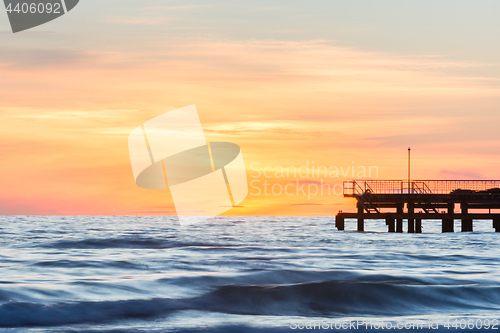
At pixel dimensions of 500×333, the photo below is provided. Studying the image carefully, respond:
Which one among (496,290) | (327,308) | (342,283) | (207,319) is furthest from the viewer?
(342,283)

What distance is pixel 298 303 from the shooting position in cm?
1731

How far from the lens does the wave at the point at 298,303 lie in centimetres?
1488

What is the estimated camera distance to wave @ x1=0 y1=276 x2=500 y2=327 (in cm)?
1488

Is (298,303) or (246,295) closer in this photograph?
(298,303)

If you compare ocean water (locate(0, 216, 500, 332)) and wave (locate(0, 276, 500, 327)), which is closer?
ocean water (locate(0, 216, 500, 332))

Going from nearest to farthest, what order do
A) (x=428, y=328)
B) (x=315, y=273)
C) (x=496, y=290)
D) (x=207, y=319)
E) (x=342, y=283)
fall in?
(x=428, y=328) → (x=207, y=319) → (x=496, y=290) → (x=342, y=283) → (x=315, y=273)

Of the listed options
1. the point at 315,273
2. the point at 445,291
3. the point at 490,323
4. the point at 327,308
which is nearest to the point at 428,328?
the point at 490,323

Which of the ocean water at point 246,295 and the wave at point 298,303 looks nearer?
the ocean water at point 246,295

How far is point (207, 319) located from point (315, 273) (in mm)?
8873

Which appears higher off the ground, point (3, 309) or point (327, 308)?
point (3, 309)

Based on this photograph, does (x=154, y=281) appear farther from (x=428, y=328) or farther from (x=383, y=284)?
(x=428, y=328)

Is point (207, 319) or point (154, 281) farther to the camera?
point (154, 281)

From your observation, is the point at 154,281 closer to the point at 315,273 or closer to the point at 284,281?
the point at 284,281

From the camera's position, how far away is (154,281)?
67.9 feet
